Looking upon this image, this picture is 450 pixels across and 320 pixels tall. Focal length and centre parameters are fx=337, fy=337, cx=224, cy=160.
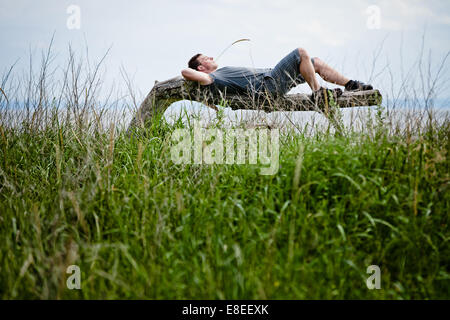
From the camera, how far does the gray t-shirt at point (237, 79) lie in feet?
14.6

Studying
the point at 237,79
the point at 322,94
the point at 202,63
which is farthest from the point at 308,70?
the point at 202,63

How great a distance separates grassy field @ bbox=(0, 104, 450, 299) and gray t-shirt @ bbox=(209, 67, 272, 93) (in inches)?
79.0

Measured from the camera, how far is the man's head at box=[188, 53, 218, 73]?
5051 mm

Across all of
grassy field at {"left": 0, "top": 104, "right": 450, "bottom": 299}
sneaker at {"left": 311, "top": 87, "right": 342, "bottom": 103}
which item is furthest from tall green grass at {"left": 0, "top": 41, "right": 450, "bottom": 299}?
sneaker at {"left": 311, "top": 87, "right": 342, "bottom": 103}

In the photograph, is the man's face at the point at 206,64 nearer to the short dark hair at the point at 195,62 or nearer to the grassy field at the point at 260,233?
the short dark hair at the point at 195,62

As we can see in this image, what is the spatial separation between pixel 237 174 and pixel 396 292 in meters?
1.33

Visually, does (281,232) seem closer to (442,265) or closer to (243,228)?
(243,228)

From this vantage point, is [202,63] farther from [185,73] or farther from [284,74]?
[284,74]

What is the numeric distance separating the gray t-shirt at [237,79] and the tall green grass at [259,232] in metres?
1.92

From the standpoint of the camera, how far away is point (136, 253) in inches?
79.0

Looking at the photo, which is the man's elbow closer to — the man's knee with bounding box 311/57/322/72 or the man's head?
the man's head

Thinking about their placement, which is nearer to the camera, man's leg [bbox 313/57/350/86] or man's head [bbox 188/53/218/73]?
man's leg [bbox 313/57/350/86]

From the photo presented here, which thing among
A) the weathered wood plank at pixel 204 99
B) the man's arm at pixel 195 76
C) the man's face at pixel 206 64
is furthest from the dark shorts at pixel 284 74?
the man's face at pixel 206 64
